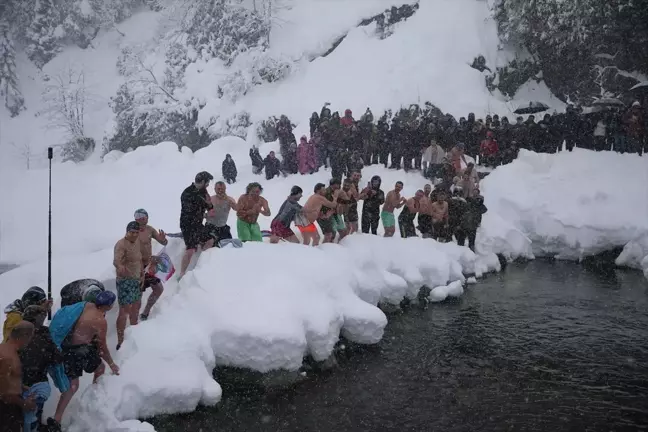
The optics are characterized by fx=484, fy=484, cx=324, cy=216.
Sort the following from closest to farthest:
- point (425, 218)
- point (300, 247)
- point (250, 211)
Result: point (300, 247) → point (250, 211) → point (425, 218)

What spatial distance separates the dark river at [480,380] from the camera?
213 inches

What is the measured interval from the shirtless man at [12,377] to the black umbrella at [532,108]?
62.3 feet

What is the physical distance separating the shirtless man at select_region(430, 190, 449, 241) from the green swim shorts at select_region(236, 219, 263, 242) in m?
4.62

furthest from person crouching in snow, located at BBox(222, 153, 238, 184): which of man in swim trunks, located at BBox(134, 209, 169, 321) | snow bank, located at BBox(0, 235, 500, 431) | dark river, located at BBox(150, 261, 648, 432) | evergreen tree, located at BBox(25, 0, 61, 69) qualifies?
evergreen tree, located at BBox(25, 0, 61, 69)

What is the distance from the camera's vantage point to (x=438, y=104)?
20234 mm

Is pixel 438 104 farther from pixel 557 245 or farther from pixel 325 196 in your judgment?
pixel 325 196

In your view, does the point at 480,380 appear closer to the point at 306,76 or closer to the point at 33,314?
the point at 33,314

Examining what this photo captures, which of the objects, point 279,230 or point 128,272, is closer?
point 128,272

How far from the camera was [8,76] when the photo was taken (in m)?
37.5

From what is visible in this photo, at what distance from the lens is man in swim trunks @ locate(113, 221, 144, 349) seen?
6074 mm

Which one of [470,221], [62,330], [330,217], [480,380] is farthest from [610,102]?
[62,330]

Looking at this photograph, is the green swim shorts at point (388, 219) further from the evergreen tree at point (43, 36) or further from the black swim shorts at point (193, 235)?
the evergreen tree at point (43, 36)

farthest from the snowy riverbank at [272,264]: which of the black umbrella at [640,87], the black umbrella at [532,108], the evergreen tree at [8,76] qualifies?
the evergreen tree at [8,76]

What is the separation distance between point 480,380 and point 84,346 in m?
4.77
